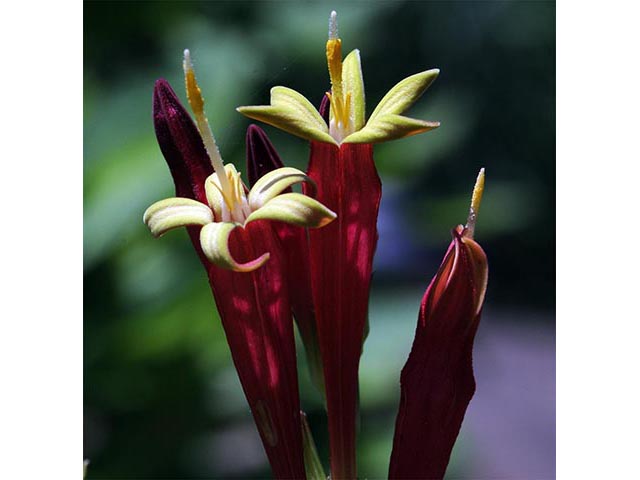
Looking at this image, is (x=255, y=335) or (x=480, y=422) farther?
(x=480, y=422)

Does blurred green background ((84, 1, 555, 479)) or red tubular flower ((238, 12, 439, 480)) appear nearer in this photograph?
red tubular flower ((238, 12, 439, 480))

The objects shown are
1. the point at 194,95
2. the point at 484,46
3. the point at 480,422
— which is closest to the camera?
the point at 194,95

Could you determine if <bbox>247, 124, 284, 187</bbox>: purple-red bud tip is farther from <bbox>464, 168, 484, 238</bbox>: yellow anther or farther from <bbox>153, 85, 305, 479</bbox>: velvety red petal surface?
<bbox>464, 168, 484, 238</bbox>: yellow anther

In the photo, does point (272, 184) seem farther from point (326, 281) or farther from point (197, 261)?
point (197, 261)

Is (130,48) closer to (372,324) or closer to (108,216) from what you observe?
(108,216)

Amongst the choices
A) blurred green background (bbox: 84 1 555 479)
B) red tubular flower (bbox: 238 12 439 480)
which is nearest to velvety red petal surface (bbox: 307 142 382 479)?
red tubular flower (bbox: 238 12 439 480)

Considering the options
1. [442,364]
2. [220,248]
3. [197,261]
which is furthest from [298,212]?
[197,261]

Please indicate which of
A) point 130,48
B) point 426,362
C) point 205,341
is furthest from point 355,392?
point 130,48
